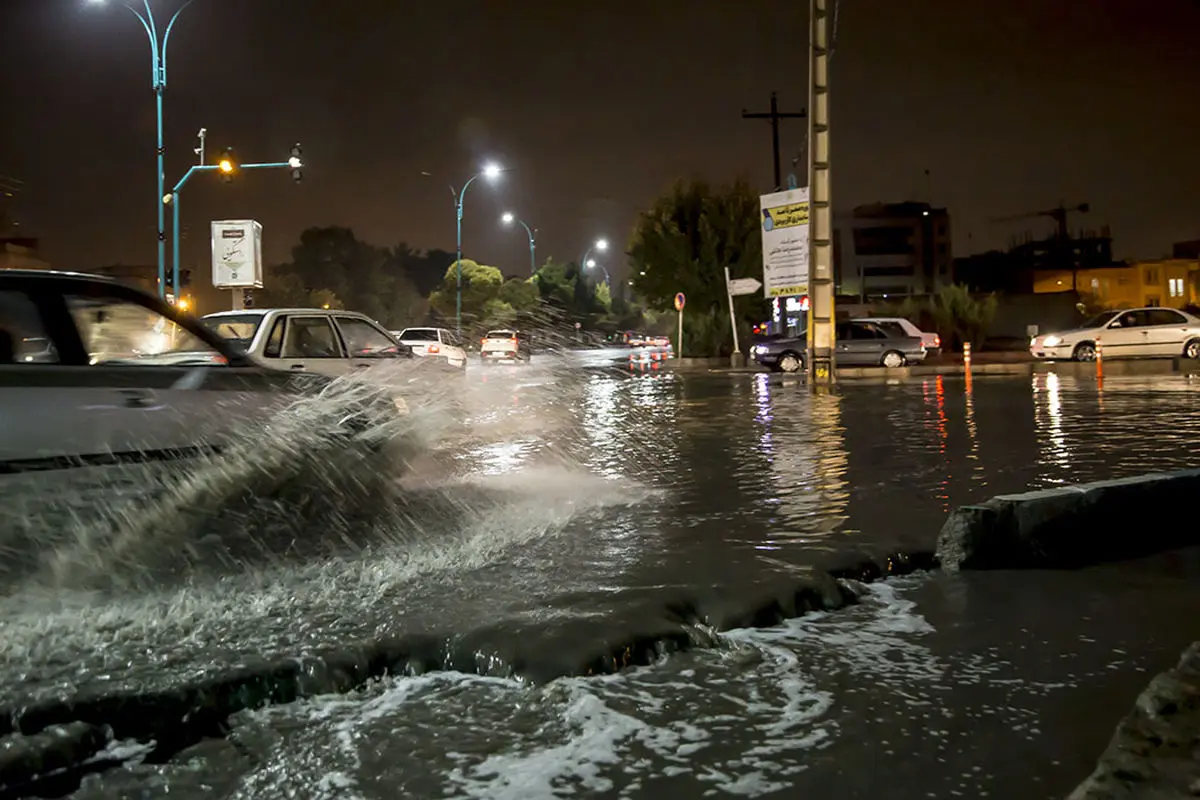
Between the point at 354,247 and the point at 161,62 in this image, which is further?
the point at 354,247

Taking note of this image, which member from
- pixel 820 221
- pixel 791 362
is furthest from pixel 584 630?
pixel 791 362

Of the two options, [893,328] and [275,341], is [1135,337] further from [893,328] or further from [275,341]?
[275,341]

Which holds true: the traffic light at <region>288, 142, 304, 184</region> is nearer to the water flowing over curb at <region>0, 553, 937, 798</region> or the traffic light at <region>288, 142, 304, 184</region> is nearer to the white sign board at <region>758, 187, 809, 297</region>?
the white sign board at <region>758, 187, 809, 297</region>

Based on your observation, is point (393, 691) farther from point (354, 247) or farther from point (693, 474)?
point (354, 247)

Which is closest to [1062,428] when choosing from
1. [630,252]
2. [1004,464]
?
[1004,464]

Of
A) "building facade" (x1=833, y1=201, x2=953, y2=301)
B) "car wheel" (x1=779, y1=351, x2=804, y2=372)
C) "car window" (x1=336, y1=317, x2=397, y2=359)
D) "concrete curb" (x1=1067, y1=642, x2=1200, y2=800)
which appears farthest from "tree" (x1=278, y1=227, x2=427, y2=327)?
"concrete curb" (x1=1067, y1=642, x2=1200, y2=800)

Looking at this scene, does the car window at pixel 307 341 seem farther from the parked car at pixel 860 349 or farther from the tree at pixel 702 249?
the tree at pixel 702 249

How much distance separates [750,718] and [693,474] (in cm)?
628

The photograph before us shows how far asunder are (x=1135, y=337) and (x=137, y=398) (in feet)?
98.3

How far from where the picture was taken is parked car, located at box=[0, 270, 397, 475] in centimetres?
484

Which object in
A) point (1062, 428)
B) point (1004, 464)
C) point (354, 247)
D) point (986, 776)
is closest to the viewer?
point (986, 776)

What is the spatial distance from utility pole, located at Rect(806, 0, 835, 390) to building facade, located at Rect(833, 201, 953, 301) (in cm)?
8254

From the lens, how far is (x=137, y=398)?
525 cm

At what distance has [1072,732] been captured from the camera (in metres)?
3.50
